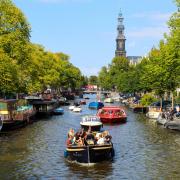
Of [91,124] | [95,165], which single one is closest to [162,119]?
[91,124]

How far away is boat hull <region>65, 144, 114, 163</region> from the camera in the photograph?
124 feet

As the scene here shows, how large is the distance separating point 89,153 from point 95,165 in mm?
Result: 1096

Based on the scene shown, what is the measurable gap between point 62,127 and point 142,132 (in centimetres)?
1264

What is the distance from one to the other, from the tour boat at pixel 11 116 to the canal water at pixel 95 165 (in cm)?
157

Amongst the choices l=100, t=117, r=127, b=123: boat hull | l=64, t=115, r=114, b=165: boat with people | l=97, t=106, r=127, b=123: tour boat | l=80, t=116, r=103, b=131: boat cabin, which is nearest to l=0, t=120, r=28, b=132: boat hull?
l=80, t=116, r=103, b=131: boat cabin

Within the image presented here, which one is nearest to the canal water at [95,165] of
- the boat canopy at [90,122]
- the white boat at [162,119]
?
the boat canopy at [90,122]

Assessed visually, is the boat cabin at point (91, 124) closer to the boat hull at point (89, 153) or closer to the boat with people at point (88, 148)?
the boat with people at point (88, 148)

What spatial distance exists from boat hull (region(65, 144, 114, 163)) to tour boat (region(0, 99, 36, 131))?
20693mm

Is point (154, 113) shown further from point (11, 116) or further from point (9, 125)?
point (9, 125)

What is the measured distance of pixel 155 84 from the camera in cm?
9062

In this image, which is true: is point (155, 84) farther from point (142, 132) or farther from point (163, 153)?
point (163, 153)

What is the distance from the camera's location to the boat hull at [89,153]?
3781 centimetres

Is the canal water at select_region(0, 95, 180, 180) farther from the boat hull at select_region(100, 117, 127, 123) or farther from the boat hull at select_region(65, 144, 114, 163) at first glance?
the boat hull at select_region(100, 117, 127, 123)

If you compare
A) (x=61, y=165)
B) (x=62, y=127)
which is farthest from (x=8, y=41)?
(x=61, y=165)
